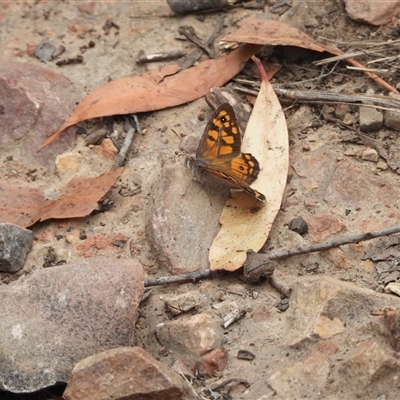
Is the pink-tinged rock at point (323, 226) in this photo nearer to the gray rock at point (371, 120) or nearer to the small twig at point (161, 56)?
the gray rock at point (371, 120)

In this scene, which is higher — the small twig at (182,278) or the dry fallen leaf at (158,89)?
the dry fallen leaf at (158,89)

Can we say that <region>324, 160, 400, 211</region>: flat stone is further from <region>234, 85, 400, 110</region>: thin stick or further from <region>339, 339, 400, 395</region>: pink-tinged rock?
<region>339, 339, 400, 395</region>: pink-tinged rock

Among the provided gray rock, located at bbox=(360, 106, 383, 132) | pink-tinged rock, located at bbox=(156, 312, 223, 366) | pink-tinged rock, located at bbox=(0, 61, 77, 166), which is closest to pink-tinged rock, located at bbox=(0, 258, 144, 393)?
pink-tinged rock, located at bbox=(156, 312, 223, 366)

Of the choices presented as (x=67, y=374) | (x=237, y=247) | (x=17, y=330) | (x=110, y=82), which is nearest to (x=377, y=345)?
(x=237, y=247)

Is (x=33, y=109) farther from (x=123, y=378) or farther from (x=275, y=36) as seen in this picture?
(x=123, y=378)

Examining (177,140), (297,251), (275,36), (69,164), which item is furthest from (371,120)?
(69,164)

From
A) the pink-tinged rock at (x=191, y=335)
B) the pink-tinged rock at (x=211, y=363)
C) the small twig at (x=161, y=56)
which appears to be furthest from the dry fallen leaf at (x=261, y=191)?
the small twig at (x=161, y=56)
